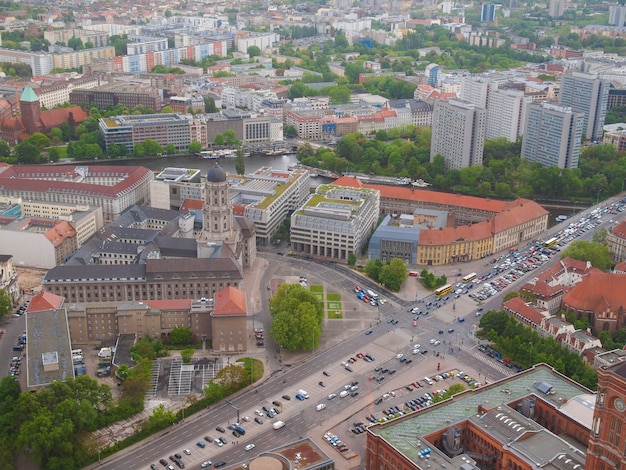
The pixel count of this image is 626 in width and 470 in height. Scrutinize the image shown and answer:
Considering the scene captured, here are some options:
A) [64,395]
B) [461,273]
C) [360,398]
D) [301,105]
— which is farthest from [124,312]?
[301,105]

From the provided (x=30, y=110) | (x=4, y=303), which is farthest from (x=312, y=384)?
(x=30, y=110)

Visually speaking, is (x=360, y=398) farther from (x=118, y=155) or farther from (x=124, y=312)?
(x=118, y=155)

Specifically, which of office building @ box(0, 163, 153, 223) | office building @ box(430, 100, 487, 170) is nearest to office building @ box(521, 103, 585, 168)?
office building @ box(430, 100, 487, 170)

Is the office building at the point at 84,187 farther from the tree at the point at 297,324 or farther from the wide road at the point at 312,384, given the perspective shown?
the tree at the point at 297,324

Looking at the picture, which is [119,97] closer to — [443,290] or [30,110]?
[30,110]

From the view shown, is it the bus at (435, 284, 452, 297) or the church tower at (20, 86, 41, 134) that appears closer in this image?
the bus at (435, 284, 452, 297)

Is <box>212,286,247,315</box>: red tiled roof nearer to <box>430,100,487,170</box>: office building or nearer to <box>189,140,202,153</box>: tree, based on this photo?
<box>430,100,487,170</box>: office building
